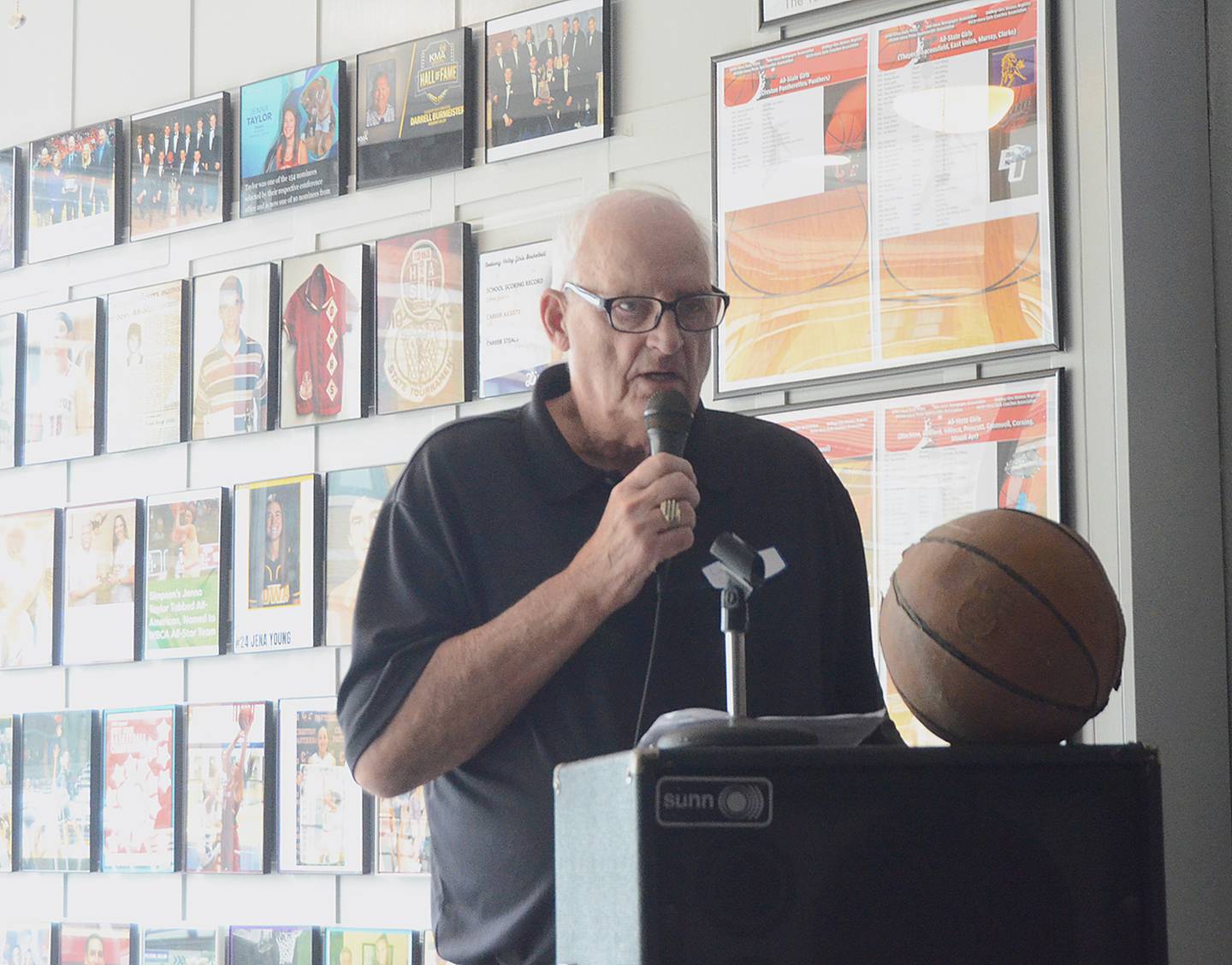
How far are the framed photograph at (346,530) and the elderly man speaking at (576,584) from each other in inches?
70.2

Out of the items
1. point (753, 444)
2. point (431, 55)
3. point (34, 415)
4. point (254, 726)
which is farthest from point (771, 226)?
point (34, 415)

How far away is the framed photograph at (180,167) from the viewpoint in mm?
3912

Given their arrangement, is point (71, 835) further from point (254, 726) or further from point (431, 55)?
point (431, 55)

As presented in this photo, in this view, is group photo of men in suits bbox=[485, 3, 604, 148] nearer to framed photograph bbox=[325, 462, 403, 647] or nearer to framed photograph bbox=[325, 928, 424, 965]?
framed photograph bbox=[325, 462, 403, 647]

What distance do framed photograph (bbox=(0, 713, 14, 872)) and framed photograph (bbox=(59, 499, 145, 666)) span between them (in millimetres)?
271

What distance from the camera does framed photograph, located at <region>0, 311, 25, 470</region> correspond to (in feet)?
13.9

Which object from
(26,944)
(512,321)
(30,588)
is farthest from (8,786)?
(512,321)

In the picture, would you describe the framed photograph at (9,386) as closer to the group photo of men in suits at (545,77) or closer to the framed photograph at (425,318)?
the framed photograph at (425,318)

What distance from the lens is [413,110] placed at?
353 centimetres

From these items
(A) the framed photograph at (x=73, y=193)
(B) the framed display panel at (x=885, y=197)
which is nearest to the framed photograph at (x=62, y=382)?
(A) the framed photograph at (x=73, y=193)

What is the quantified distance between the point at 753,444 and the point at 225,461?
7.71ft

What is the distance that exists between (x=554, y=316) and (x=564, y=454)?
0.65 ft

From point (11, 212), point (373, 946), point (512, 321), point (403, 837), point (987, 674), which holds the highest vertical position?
point (11, 212)

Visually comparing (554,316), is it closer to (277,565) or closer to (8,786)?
(277,565)
